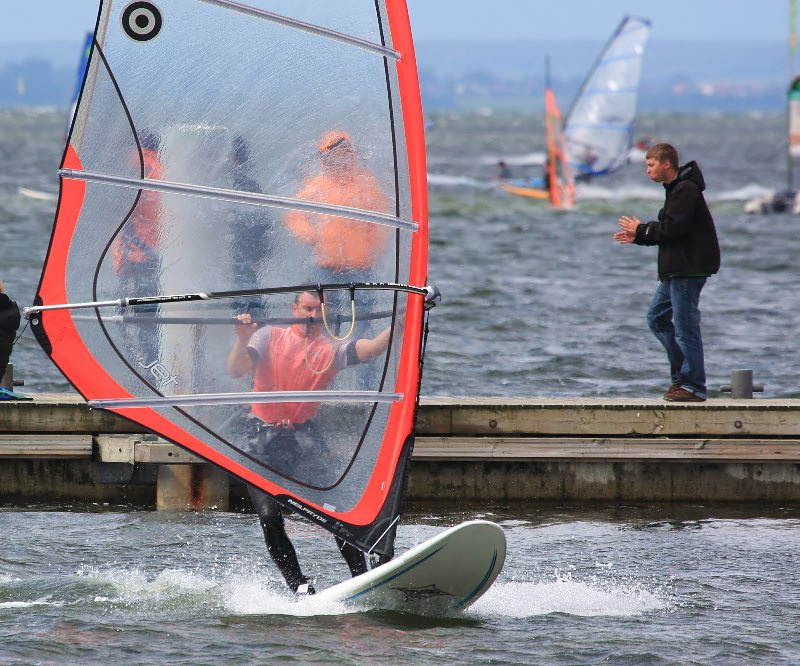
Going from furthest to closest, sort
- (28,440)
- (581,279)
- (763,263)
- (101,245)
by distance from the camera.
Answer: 1. (763,263)
2. (581,279)
3. (28,440)
4. (101,245)

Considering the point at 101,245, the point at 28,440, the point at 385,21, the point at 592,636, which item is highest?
the point at 385,21

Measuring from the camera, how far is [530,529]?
897 cm

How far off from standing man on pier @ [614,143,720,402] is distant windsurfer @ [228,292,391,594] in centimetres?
247

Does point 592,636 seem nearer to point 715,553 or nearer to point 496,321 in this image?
point 715,553

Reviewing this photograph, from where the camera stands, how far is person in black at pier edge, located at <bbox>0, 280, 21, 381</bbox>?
28.0ft

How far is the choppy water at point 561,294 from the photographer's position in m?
15.4

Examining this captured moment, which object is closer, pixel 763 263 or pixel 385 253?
pixel 385 253

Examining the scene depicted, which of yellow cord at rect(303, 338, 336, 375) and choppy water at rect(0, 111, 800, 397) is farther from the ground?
choppy water at rect(0, 111, 800, 397)

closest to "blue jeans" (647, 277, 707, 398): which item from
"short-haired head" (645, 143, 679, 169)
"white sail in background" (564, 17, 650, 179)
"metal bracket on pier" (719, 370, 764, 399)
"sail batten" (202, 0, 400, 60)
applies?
"metal bracket on pier" (719, 370, 764, 399)

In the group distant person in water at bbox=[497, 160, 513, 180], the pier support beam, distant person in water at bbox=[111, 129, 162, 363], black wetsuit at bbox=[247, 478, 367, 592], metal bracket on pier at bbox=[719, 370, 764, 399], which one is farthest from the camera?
distant person in water at bbox=[497, 160, 513, 180]

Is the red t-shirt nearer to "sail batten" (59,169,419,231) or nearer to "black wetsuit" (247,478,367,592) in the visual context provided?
"black wetsuit" (247,478,367,592)

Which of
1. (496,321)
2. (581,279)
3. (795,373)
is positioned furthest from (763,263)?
(795,373)

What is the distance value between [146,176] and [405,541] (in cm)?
281

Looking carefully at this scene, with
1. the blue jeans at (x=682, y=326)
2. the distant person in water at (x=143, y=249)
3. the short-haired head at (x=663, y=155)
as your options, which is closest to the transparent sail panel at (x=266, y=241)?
the distant person in water at (x=143, y=249)
